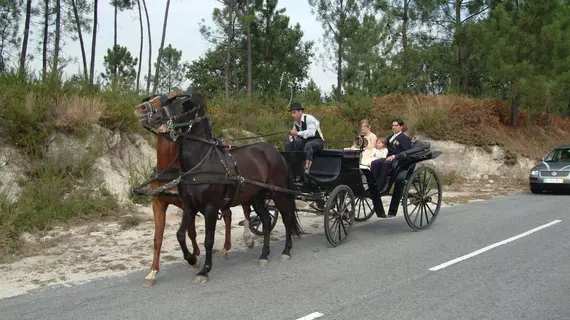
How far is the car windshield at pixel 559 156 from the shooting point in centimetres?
1583

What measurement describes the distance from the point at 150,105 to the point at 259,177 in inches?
75.8

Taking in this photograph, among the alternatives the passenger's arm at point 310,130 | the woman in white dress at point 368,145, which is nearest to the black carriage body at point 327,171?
the passenger's arm at point 310,130

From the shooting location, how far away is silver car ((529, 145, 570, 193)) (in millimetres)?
14633

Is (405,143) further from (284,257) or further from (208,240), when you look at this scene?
(208,240)

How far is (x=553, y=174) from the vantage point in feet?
48.7

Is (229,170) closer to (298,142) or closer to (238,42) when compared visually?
(298,142)

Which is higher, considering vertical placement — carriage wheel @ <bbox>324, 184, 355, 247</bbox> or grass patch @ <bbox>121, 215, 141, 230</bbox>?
carriage wheel @ <bbox>324, 184, 355, 247</bbox>

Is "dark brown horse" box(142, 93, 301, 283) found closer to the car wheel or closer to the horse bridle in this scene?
the horse bridle

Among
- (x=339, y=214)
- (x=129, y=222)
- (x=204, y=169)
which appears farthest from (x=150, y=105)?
(x=129, y=222)

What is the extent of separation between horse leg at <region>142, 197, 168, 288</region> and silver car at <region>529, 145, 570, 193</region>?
13.1m

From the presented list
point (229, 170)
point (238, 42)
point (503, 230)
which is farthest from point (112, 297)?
point (238, 42)

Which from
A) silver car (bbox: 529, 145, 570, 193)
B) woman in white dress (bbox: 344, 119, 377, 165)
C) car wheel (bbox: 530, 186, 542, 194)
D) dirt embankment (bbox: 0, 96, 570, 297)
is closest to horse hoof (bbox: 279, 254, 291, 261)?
dirt embankment (bbox: 0, 96, 570, 297)

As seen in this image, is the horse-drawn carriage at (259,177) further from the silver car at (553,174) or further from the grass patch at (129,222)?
the silver car at (553,174)

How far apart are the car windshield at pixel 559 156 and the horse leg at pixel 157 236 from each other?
14.4m
